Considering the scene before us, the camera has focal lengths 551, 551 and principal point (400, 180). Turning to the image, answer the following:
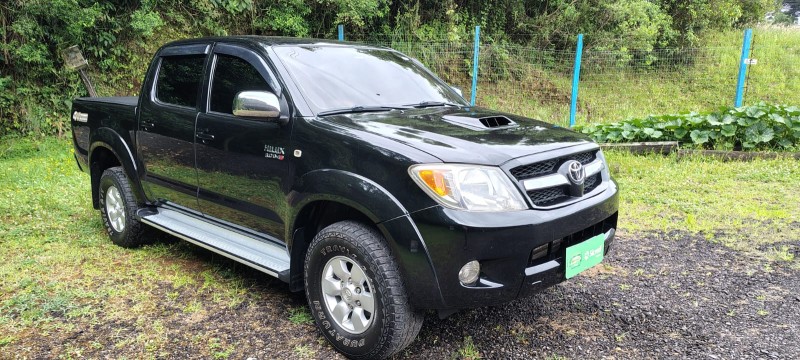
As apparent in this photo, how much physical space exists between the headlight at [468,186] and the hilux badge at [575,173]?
1.34 ft

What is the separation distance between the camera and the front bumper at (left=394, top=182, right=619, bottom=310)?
2445 millimetres

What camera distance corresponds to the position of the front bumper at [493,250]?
245cm

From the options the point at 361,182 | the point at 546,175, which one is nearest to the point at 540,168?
the point at 546,175

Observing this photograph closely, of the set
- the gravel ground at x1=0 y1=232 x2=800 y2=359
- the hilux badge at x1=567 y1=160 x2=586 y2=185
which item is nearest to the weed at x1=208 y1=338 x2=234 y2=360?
the gravel ground at x1=0 y1=232 x2=800 y2=359

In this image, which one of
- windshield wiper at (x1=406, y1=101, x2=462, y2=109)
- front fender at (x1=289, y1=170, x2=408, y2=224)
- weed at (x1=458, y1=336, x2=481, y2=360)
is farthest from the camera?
windshield wiper at (x1=406, y1=101, x2=462, y2=109)

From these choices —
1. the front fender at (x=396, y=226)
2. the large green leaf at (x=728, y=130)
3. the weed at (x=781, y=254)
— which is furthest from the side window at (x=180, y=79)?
the large green leaf at (x=728, y=130)

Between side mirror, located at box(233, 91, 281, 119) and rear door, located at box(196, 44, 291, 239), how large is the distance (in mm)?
104

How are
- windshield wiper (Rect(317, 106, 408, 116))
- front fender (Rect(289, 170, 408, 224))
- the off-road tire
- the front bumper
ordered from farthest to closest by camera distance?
the off-road tire → windshield wiper (Rect(317, 106, 408, 116)) → front fender (Rect(289, 170, 408, 224)) → the front bumper

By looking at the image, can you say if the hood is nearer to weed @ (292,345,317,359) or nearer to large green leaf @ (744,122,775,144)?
weed @ (292,345,317,359)

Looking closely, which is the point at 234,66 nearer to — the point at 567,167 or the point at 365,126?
the point at 365,126

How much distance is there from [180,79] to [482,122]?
2.32 metres

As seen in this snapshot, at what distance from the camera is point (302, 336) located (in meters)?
3.13

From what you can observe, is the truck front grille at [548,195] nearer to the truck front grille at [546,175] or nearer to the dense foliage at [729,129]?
the truck front grille at [546,175]

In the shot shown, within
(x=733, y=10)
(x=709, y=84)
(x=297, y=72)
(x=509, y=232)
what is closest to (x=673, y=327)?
(x=509, y=232)
